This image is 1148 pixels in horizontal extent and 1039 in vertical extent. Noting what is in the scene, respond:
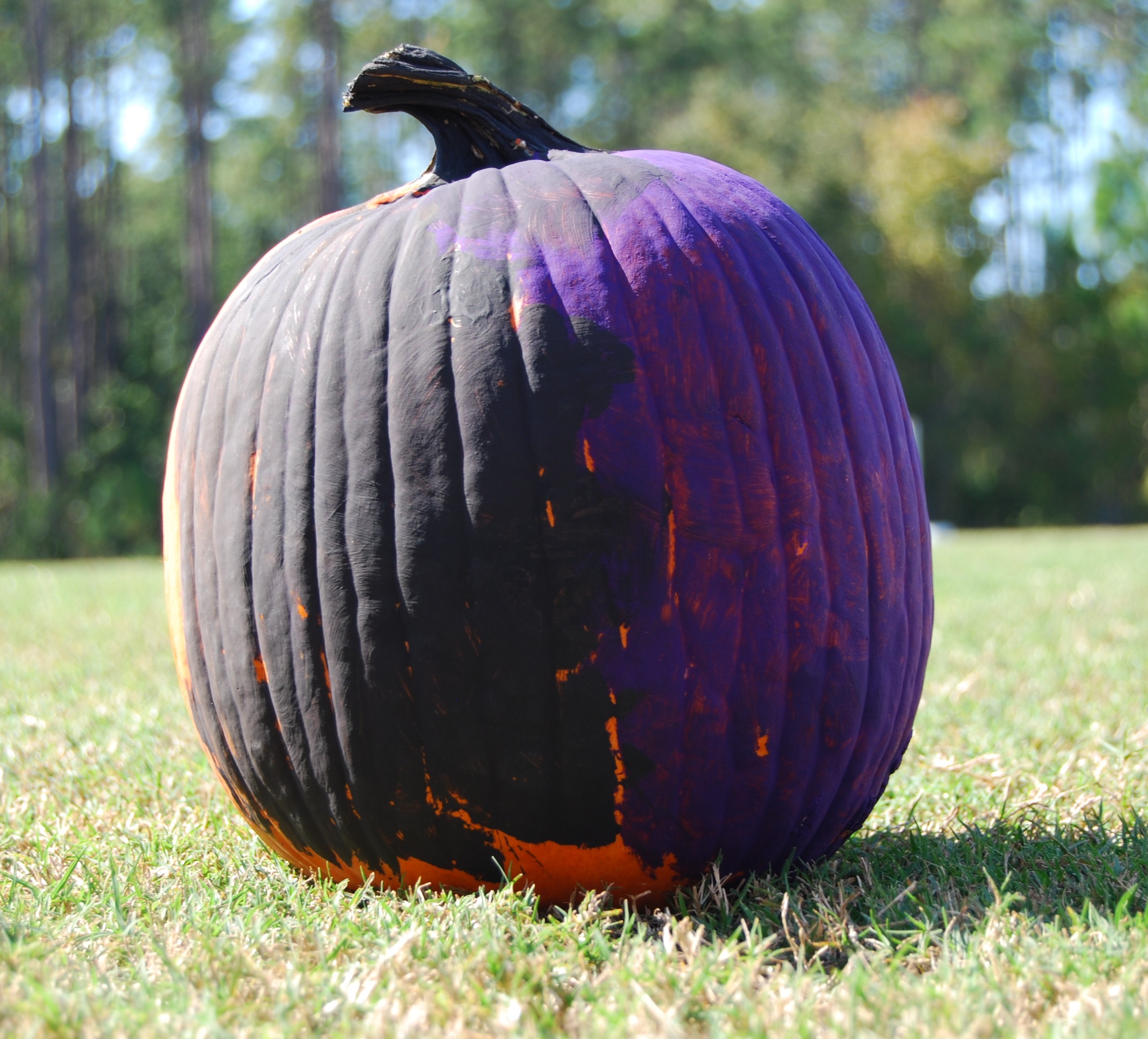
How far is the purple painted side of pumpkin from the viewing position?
186cm

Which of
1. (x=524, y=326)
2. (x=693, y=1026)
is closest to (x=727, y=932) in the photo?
(x=693, y=1026)

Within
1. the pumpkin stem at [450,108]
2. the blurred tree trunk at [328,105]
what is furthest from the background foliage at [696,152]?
the pumpkin stem at [450,108]

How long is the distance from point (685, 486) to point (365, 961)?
0.87m

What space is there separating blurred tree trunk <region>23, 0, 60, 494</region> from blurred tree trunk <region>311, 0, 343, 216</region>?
206 inches

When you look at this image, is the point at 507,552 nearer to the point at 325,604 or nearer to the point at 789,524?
the point at 325,604

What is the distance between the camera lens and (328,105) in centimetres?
2322

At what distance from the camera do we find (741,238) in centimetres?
209

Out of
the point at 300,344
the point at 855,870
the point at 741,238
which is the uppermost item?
the point at 741,238

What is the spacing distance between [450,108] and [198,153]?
25.3 m

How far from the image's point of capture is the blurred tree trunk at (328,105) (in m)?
22.8

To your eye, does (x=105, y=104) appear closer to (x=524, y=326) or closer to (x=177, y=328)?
(x=177, y=328)

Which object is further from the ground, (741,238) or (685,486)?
(741,238)

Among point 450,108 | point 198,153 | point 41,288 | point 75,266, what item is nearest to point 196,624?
point 450,108

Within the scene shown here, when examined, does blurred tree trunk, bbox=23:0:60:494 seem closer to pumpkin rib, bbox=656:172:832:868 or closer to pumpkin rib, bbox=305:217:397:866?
pumpkin rib, bbox=305:217:397:866
